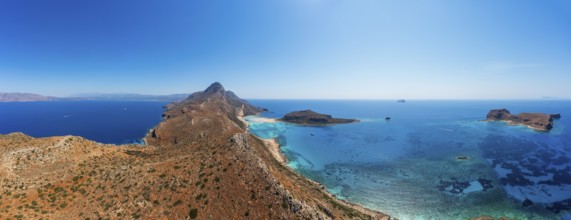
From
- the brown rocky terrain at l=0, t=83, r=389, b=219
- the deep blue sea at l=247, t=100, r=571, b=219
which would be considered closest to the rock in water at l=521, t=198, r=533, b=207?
the deep blue sea at l=247, t=100, r=571, b=219

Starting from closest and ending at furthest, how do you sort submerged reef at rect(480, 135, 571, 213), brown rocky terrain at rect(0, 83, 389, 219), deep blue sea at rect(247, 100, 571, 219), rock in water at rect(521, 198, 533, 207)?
1. brown rocky terrain at rect(0, 83, 389, 219)
2. rock in water at rect(521, 198, 533, 207)
3. deep blue sea at rect(247, 100, 571, 219)
4. submerged reef at rect(480, 135, 571, 213)

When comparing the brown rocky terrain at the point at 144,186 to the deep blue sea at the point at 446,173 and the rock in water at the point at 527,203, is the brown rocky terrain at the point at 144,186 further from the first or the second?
the rock in water at the point at 527,203

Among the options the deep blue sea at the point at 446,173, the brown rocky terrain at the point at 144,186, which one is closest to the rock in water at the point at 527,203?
the deep blue sea at the point at 446,173

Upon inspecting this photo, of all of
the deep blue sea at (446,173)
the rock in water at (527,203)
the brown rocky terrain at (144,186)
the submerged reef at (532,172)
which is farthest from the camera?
the submerged reef at (532,172)

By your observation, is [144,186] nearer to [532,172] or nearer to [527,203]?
[527,203]

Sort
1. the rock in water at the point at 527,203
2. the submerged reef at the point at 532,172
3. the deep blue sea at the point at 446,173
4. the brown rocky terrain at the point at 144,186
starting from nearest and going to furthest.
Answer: the brown rocky terrain at the point at 144,186
the rock in water at the point at 527,203
the deep blue sea at the point at 446,173
the submerged reef at the point at 532,172

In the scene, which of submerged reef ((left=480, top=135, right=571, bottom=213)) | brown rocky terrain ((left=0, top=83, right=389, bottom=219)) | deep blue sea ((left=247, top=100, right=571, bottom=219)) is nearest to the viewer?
brown rocky terrain ((left=0, top=83, right=389, bottom=219))

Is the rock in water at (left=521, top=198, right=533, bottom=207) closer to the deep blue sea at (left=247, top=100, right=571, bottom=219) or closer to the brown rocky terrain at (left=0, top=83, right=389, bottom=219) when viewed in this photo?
the deep blue sea at (left=247, top=100, right=571, bottom=219)

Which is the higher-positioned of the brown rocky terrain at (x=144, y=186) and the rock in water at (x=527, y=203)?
the brown rocky terrain at (x=144, y=186)

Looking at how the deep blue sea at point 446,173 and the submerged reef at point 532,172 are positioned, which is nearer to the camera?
the deep blue sea at point 446,173
